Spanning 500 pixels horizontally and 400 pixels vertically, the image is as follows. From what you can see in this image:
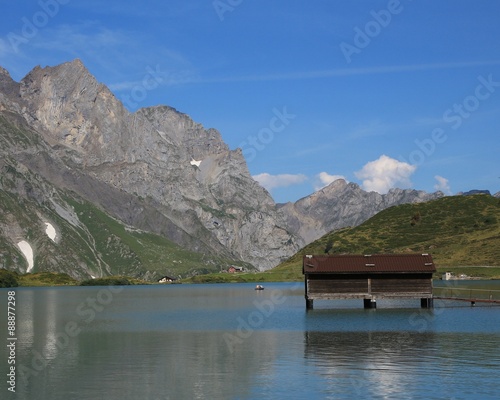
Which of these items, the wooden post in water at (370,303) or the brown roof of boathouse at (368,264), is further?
the wooden post in water at (370,303)

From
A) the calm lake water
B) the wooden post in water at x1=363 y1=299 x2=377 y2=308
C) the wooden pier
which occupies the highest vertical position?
the wooden pier

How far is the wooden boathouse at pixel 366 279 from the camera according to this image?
325ft

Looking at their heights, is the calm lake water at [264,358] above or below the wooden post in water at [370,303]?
below

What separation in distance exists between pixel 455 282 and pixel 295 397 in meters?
148

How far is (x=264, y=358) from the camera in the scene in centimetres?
5006

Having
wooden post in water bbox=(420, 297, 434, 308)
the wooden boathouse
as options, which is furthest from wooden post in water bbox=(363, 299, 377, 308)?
wooden post in water bbox=(420, 297, 434, 308)

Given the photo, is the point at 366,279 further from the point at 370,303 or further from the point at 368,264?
the point at 370,303

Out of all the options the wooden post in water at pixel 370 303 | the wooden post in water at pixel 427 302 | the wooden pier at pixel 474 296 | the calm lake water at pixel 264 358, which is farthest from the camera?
the wooden post in water at pixel 370 303

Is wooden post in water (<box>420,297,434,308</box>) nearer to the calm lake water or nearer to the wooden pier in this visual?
the wooden pier

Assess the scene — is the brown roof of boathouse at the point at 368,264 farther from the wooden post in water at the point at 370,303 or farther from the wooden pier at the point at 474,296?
the wooden pier at the point at 474,296

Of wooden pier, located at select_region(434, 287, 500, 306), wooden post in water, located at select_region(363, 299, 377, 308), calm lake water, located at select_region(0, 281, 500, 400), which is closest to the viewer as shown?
calm lake water, located at select_region(0, 281, 500, 400)

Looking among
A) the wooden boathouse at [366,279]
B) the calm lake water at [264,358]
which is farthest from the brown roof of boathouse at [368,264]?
the calm lake water at [264,358]

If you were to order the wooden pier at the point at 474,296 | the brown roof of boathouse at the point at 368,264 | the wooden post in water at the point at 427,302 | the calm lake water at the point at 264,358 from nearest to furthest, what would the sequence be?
the calm lake water at the point at 264,358 < the brown roof of boathouse at the point at 368,264 < the wooden pier at the point at 474,296 < the wooden post in water at the point at 427,302

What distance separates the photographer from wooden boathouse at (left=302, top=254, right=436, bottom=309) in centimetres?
9900
